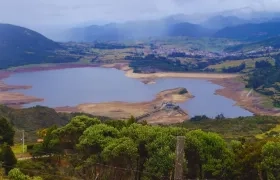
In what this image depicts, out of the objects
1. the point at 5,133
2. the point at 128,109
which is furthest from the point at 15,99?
the point at 5,133

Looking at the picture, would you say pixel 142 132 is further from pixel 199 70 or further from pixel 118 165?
pixel 199 70

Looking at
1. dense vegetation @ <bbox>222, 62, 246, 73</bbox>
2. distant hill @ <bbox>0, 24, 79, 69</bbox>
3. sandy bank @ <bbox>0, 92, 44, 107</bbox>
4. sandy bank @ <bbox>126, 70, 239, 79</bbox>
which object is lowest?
sandy bank @ <bbox>0, 92, 44, 107</bbox>

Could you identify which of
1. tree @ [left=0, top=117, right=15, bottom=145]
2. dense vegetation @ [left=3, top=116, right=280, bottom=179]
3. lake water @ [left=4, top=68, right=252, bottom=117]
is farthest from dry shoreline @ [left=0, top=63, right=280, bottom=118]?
dense vegetation @ [left=3, top=116, right=280, bottom=179]

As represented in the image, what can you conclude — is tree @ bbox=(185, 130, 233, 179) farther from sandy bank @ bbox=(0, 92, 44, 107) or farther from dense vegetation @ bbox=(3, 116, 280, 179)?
sandy bank @ bbox=(0, 92, 44, 107)

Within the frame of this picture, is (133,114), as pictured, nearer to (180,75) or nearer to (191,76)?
(191,76)

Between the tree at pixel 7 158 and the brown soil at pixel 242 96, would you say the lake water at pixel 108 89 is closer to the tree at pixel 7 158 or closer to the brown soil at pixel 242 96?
the brown soil at pixel 242 96

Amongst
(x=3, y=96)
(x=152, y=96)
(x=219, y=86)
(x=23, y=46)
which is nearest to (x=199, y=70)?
(x=219, y=86)
